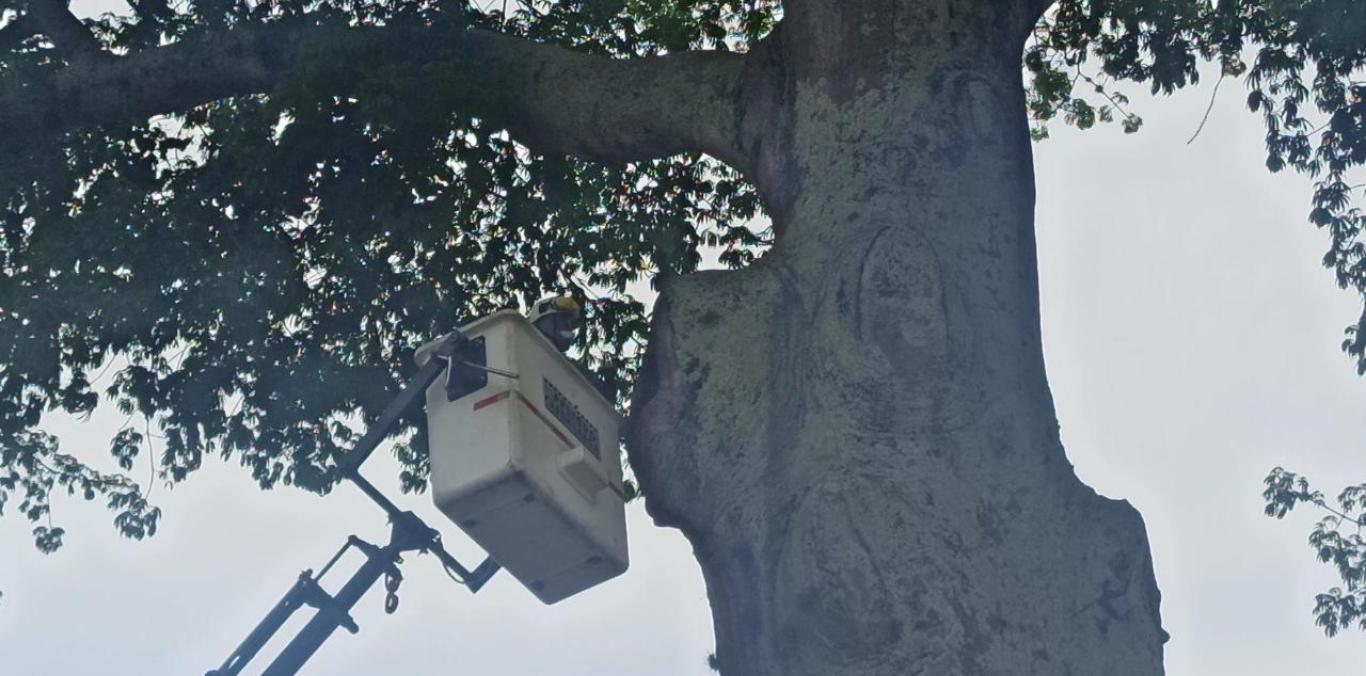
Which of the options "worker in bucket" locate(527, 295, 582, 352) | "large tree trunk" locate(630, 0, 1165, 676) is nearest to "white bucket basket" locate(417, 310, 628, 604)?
"worker in bucket" locate(527, 295, 582, 352)

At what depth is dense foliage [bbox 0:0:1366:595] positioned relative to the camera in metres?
7.34

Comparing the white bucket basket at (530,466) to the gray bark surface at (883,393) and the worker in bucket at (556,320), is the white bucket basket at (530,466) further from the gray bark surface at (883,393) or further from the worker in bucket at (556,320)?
the gray bark surface at (883,393)

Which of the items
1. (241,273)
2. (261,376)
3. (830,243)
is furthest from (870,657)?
(261,376)

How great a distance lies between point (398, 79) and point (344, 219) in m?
1.11

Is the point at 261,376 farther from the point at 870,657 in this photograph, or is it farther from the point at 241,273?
the point at 870,657

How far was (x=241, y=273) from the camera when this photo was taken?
7.43 meters

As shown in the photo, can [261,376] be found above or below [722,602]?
above

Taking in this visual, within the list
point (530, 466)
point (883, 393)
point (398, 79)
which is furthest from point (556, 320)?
point (398, 79)

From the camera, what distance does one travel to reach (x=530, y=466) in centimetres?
429

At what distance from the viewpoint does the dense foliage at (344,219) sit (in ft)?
24.1

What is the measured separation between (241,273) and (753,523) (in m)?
→ 4.18

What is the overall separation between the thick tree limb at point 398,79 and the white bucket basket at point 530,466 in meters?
1.11

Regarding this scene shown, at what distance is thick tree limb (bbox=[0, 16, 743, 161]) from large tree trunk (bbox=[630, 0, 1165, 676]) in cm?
91

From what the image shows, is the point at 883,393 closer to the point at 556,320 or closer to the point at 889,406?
the point at 889,406
